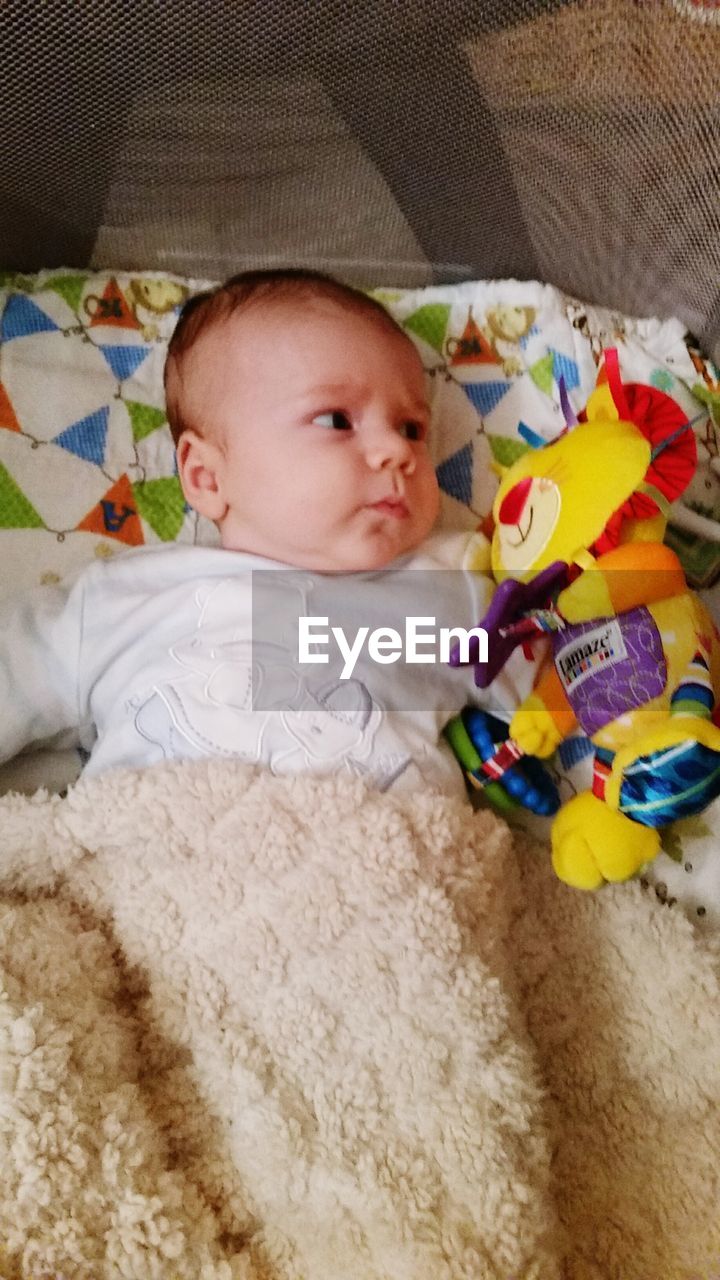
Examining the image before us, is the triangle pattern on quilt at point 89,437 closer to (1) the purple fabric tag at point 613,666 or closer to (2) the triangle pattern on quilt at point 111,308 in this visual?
(2) the triangle pattern on quilt at point 111,308

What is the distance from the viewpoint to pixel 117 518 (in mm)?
1028

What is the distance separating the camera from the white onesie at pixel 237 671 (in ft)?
2.65

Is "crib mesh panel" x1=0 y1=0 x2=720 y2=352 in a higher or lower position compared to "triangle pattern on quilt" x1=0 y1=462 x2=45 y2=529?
higher

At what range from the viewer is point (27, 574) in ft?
3.25

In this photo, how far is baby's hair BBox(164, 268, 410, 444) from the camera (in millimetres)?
922

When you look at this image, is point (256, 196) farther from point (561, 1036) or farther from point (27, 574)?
point (561, 1036)

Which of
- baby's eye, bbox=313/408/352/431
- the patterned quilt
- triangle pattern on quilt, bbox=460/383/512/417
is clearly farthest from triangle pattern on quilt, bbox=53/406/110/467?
triangle pattern on quilt, bbox=460/383/512/417

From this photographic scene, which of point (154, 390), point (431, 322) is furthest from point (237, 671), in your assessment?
point (431, 322)

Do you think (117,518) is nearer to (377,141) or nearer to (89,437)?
(89,437)

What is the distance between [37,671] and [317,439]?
338mm

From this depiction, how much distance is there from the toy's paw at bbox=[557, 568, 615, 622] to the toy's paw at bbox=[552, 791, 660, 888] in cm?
16

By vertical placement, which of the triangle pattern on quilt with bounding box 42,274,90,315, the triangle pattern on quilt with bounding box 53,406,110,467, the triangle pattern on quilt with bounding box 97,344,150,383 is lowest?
the triangle pattern on quilt with bounding box 53,406,110,467

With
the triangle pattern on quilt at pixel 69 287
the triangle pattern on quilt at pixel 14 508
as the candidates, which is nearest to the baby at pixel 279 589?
the triangle pattern on quilt at pixel 14 508

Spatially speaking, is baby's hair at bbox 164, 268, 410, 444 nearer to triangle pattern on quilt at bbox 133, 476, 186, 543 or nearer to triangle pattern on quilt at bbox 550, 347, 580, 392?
triangle pattern on quilt at bbox 133, 476, 186, 543
